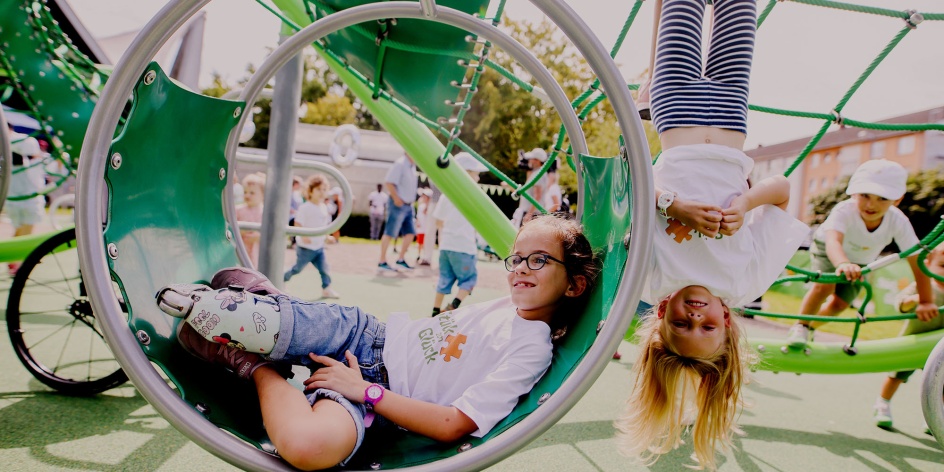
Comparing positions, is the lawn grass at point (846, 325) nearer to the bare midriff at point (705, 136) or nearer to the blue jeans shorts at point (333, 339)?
the bare midriff at point (705, 136)

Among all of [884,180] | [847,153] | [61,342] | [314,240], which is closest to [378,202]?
[314,240]

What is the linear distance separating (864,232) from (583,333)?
2.22 metres

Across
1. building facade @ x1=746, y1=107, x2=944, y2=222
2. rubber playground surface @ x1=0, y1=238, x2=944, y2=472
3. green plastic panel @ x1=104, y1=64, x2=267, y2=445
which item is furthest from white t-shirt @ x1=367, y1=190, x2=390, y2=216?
building facade @ x1=746, y1=107, x2=944, y2=222

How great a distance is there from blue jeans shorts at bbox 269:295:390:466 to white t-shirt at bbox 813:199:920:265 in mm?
2330

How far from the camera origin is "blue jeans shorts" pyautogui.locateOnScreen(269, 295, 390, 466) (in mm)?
1258

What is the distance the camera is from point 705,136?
1.50 metres

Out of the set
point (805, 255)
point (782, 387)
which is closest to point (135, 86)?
point (782, 387)

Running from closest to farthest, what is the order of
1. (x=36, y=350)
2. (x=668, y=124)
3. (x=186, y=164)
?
(x=186, y=164), (x=668, y=124), (x=36, y=350)

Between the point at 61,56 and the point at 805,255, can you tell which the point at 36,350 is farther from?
the point at 805,255

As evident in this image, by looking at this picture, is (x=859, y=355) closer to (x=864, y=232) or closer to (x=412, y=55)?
(x=864, y=232)

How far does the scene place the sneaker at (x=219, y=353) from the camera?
1.28 meters

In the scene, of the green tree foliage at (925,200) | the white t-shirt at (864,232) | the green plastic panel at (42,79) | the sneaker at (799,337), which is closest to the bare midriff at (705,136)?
the sneaker at (799,337)

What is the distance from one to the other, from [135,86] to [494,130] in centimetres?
1848

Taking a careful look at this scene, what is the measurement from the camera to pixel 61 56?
2797 mm
